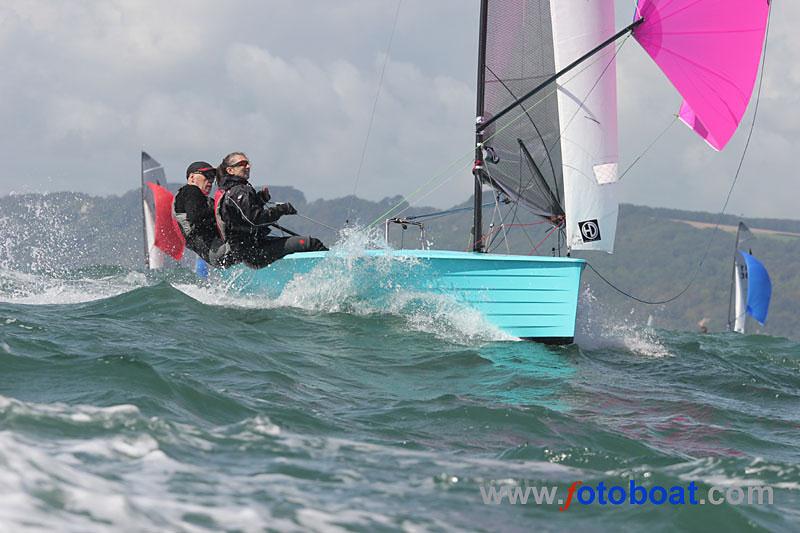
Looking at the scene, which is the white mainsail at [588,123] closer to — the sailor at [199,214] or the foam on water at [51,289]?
the sailor at [199,214]

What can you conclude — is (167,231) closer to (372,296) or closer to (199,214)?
(199,214)

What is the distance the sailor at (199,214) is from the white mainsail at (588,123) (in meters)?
3.44

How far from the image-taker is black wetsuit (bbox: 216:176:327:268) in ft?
26.0

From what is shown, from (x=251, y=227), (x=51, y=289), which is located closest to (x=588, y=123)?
(x=251, y=227)

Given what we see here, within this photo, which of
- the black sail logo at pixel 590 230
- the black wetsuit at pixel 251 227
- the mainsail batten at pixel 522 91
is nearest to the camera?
the black wetsuit at pixel 251 227

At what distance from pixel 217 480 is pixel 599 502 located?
1.26 metres

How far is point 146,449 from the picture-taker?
3.05 meters

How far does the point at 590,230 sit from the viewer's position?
8.96 metres

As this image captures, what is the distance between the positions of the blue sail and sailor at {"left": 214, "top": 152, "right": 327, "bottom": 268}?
60.2 feet

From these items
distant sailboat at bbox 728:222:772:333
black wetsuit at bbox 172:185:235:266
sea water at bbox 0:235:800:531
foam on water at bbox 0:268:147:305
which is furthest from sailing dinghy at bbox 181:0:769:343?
distant sailboat at bbox 728:222:772:333

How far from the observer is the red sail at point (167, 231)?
335 inches

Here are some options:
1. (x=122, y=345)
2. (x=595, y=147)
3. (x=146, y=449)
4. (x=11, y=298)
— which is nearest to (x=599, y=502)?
(x=146, y=449)

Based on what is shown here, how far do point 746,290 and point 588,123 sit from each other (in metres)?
17.0

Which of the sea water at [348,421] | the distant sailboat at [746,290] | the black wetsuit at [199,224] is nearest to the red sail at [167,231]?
the black wetsuit at [199,224]
